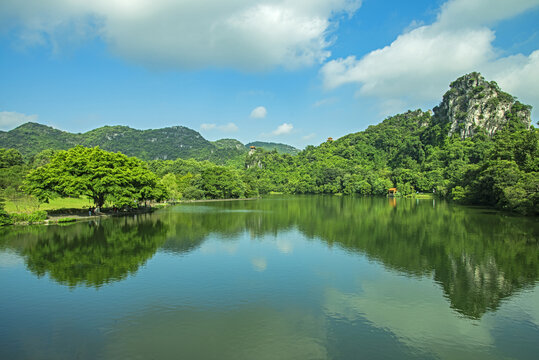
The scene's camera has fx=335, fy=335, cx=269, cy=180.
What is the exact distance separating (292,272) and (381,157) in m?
142

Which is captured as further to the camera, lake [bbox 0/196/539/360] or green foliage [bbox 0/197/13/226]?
green foliage [bbox 0/197/13/226]

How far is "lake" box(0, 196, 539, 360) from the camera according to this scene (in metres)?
10.5

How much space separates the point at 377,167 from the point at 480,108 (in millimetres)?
41821

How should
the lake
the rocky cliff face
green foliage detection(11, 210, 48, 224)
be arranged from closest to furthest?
the lake → green foliage detection(11, 210, 48, 224) → the rocky cliff face

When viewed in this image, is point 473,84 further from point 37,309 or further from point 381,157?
point 37,309

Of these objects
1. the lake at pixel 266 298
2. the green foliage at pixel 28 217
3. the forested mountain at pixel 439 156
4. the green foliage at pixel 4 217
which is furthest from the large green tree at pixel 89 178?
the forested mountain at pixel 439 156

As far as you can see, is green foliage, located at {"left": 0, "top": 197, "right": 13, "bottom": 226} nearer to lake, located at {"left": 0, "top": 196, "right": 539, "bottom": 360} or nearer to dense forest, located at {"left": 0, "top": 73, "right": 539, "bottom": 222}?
dense forest, located at {"left": 0, "top": 73, "right": 539, "bottom": 222}

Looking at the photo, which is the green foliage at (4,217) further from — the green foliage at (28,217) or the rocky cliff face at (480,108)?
the rocky cliff face at (480,108)

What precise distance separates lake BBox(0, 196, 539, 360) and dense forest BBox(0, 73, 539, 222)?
1621 cm

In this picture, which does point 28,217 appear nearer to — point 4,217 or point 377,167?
point 4,217

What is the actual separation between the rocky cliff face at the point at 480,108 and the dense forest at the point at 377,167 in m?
0.33

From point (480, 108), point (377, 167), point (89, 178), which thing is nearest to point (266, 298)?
point (89, 178)

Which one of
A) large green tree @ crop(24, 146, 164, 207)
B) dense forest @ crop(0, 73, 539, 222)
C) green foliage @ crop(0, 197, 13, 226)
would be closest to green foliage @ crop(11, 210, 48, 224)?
green foliage @ crop(0, 197, 13, 226)

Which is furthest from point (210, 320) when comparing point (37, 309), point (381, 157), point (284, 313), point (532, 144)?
point (381, 157)
